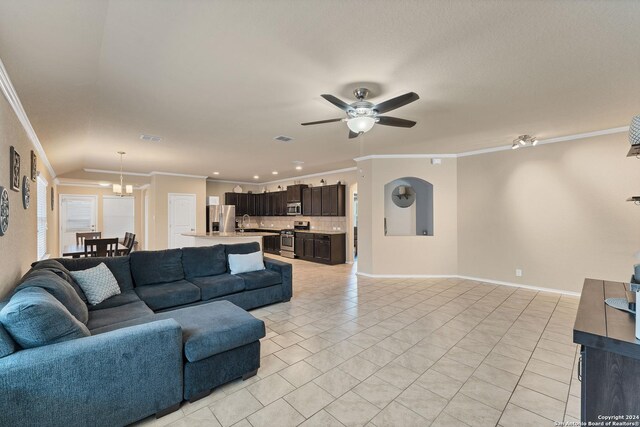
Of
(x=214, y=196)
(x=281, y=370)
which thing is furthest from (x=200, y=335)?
(x=214, y=196)

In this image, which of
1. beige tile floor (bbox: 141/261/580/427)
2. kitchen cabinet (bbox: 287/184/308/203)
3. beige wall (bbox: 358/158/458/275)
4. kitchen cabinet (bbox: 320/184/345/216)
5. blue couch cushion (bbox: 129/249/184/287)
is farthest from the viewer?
kitchen cabinet (bbox: 287/184/308/203)

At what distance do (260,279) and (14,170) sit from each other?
2.77 m

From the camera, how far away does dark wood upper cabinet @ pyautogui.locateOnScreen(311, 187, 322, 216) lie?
8.30 metres

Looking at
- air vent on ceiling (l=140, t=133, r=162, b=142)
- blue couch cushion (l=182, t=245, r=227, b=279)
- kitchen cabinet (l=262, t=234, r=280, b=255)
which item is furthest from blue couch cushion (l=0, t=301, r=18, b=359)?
kitchen cabinet (l=262, t=234, r=280, b=255)

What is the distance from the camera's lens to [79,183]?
8773mm

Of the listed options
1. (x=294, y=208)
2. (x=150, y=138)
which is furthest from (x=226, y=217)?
(x=150, y=138)

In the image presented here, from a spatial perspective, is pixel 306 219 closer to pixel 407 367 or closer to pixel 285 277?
pixel 285 277

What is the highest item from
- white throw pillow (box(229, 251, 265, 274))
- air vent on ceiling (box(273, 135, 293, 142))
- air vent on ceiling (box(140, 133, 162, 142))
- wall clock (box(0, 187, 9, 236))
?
air vent on ceiling (box(273, 135, 293, 142))

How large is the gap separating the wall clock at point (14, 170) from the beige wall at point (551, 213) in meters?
6.47

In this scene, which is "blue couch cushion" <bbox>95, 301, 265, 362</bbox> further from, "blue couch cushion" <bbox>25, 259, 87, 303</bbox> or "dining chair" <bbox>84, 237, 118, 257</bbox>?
"dining chair" <bbox>84, 237, 118, 257</bbox>

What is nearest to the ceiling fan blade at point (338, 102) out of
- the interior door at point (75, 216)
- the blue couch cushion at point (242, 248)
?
the blue couch cushion at point (242, 248)

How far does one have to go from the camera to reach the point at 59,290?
2186 mm

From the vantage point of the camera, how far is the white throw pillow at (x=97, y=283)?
9.38 ft

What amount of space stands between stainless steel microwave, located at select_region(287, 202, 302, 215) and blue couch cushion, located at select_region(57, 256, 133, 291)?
5718 mm
